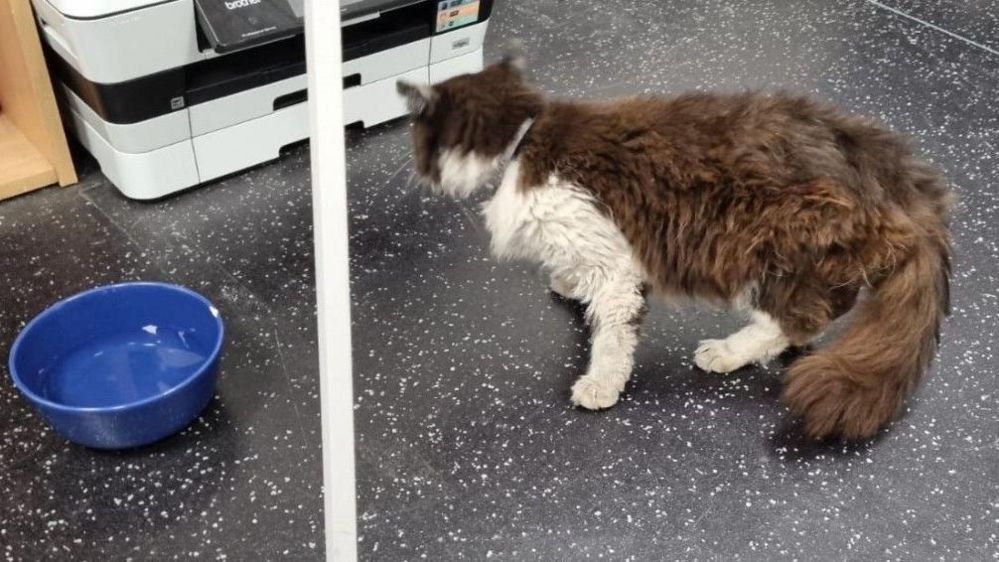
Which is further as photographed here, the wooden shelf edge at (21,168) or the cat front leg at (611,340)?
the wooden shelf edge at (21,168)

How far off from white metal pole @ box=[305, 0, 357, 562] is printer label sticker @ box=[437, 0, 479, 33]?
1.04m

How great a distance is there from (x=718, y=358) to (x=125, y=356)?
0.81 meters

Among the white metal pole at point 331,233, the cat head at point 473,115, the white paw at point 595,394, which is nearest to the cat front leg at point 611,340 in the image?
the white paw at point 595,394

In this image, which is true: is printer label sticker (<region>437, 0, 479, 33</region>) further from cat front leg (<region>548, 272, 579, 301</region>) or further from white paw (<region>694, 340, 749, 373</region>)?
white paw (<region>694, 340, 749, 373</region>)

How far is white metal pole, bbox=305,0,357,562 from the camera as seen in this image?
23.4 inches

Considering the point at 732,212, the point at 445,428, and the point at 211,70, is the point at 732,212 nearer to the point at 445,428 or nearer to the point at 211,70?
the point at 445,428

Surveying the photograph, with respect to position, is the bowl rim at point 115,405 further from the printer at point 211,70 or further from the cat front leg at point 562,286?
the cat front leg at point 562,286

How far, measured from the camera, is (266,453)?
3.79 feet

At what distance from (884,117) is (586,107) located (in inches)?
35.5

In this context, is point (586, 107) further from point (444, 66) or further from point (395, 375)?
point (444, 66)

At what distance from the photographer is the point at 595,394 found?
123 cm

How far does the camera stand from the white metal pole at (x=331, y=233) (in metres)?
0.59

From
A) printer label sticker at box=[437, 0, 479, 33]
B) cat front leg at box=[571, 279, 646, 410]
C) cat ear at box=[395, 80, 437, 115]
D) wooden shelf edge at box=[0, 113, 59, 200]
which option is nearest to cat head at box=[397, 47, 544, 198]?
cat ear at box=[395, 80, 437, 115]

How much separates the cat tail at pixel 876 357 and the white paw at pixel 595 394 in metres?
0.23
